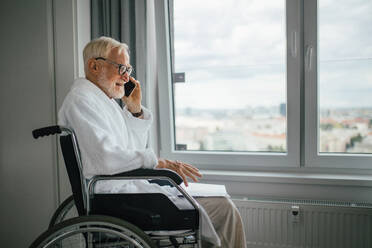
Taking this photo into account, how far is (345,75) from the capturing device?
2010mm

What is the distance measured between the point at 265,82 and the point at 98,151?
4.31 ft

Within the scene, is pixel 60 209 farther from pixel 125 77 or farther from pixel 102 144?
pixel 125 77

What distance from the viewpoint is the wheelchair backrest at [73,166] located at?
124 centimetres

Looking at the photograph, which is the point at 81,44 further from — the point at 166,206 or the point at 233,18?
the point at 166,206

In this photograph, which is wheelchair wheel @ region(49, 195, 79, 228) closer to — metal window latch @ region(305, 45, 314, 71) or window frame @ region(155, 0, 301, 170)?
window frame @ region(155, 0, 301, 170)

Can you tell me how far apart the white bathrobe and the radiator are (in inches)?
28.5

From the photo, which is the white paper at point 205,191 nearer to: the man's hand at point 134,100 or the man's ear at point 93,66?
the man's hand at point 134,100

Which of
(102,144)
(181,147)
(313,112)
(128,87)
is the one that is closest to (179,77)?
(181,147)

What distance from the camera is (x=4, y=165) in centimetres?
200

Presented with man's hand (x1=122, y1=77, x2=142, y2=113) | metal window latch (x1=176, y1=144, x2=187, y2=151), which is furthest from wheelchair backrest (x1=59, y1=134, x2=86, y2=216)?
metal window latch (x1=176, y1=144, x2=187, y2=151)

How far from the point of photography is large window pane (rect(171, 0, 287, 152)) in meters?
2.11

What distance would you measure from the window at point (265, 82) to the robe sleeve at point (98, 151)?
3.34 ft

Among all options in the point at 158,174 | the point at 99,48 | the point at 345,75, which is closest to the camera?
the point at 158,174

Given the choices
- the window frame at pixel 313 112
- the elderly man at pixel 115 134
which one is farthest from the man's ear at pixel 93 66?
the window frame at pixel 313 112
